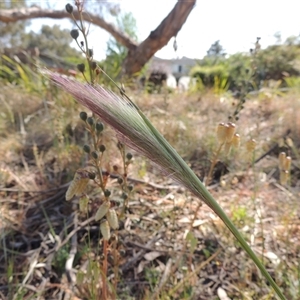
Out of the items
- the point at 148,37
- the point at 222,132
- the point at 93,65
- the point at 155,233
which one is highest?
the point at 148,37

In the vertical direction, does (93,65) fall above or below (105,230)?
above

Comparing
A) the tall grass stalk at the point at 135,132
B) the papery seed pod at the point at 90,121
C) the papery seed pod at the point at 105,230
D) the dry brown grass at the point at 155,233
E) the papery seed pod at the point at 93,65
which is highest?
the papery seed pod at the point at 93,65

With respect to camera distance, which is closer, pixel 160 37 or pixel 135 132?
pixel 135 132

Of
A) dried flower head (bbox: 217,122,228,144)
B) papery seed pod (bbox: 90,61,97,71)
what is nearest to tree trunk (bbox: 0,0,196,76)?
dried flower head (bbox: 217,122,228,144)

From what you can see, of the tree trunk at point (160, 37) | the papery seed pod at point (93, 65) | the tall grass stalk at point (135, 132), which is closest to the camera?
the tall grass stalk at point (135, 132)

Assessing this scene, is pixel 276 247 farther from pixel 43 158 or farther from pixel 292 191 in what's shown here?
pixel 43 158

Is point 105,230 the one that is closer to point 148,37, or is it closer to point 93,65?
point 93,65

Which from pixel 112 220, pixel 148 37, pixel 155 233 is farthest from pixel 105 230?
pixel 148 37

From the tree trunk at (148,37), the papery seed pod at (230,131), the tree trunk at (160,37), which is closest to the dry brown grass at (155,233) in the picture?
the papery seed pod at (230,131)

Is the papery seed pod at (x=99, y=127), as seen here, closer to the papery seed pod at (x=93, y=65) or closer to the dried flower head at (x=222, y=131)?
the papery seed pod at (x=93, y=65)
